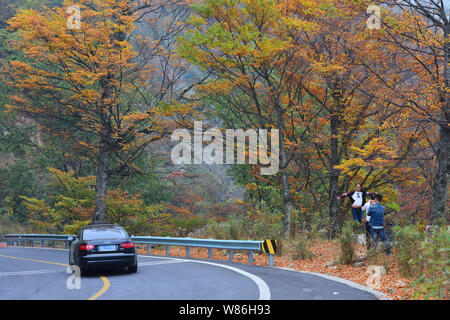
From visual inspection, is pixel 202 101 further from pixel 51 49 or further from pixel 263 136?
pixel 51 49

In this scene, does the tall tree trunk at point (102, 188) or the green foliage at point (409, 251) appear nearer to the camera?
the green foliage at point (409, 251)

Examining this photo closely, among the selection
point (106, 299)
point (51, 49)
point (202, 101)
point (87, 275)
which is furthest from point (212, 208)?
point (106, 299)

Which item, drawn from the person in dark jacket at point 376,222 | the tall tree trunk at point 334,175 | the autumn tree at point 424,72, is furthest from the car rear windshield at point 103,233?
the tall tree trunk at point 334,175

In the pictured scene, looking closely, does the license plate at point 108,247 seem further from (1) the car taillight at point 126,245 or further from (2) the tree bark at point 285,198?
(2) the tree bark at point 285,198

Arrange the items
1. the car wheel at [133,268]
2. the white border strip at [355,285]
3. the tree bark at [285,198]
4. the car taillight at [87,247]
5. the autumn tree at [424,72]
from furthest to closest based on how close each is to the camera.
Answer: the tree bark at [285,198] < the autumn tree at [424,72] < the car wheel at [133,268] < the car taillight at [87,247] < the white border strip at [355,285]

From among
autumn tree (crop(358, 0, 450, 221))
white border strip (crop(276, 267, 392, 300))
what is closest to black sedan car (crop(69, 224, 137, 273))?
white border strip (crop(276, 267, 392, 300))

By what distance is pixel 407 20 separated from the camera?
14.5 m

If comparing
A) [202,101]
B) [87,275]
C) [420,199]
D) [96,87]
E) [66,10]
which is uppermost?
[66,10]

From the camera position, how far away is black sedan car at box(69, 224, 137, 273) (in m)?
12.4

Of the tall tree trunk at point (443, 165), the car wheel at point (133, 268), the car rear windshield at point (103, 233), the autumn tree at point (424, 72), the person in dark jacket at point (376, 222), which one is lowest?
the car wheel at point (133, 268)

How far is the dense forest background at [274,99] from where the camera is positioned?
1605 centimetres
